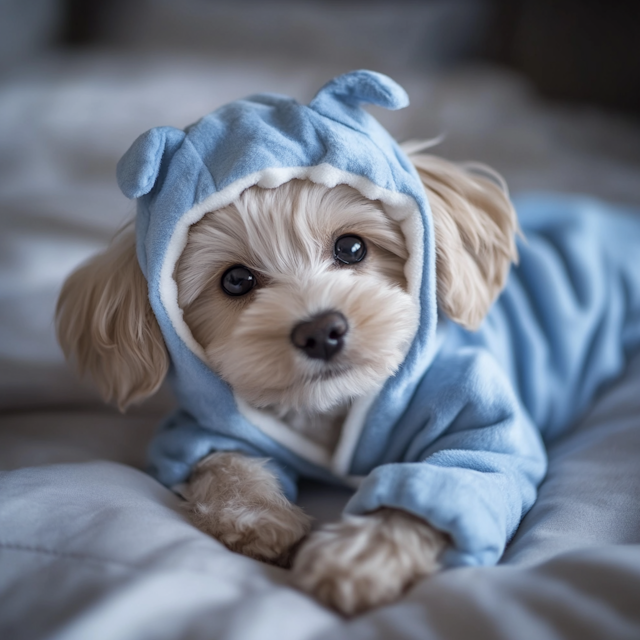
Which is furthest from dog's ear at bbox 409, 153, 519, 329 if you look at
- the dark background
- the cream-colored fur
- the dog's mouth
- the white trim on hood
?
the dark background

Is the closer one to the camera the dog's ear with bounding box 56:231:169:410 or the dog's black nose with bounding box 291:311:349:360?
the dog's black nose with bounding box 291:311:349:360

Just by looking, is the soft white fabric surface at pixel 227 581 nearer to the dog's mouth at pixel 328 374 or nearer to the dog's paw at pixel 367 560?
the dog's paw at pixel 367 560

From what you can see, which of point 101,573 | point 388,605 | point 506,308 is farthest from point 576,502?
point 101,573

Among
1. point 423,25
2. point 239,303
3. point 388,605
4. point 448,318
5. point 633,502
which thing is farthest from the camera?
point 423,25

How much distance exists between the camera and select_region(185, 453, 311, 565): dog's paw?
4.62 ft

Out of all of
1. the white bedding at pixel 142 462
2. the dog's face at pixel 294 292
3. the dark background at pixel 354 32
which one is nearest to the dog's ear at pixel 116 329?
the dog's face at pixel 294 292

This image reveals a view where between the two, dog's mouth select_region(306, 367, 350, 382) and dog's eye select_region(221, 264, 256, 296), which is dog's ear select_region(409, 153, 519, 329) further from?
dog's eye select_region(221, 264, 256, 296)

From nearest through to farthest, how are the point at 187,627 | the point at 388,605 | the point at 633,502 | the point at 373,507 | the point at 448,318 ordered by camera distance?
the point at 187,627 → the point at 388,605 → the point at 373,507 → the point at 633,502 → the point at 448,318

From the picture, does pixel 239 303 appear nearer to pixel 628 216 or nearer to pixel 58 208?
pixel 58 208

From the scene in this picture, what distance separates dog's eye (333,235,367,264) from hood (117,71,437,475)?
0.12m

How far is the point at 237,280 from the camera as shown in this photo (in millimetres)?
1635

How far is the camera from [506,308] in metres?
2.17

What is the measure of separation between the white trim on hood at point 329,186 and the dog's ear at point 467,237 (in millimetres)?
117

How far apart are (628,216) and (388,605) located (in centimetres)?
207
